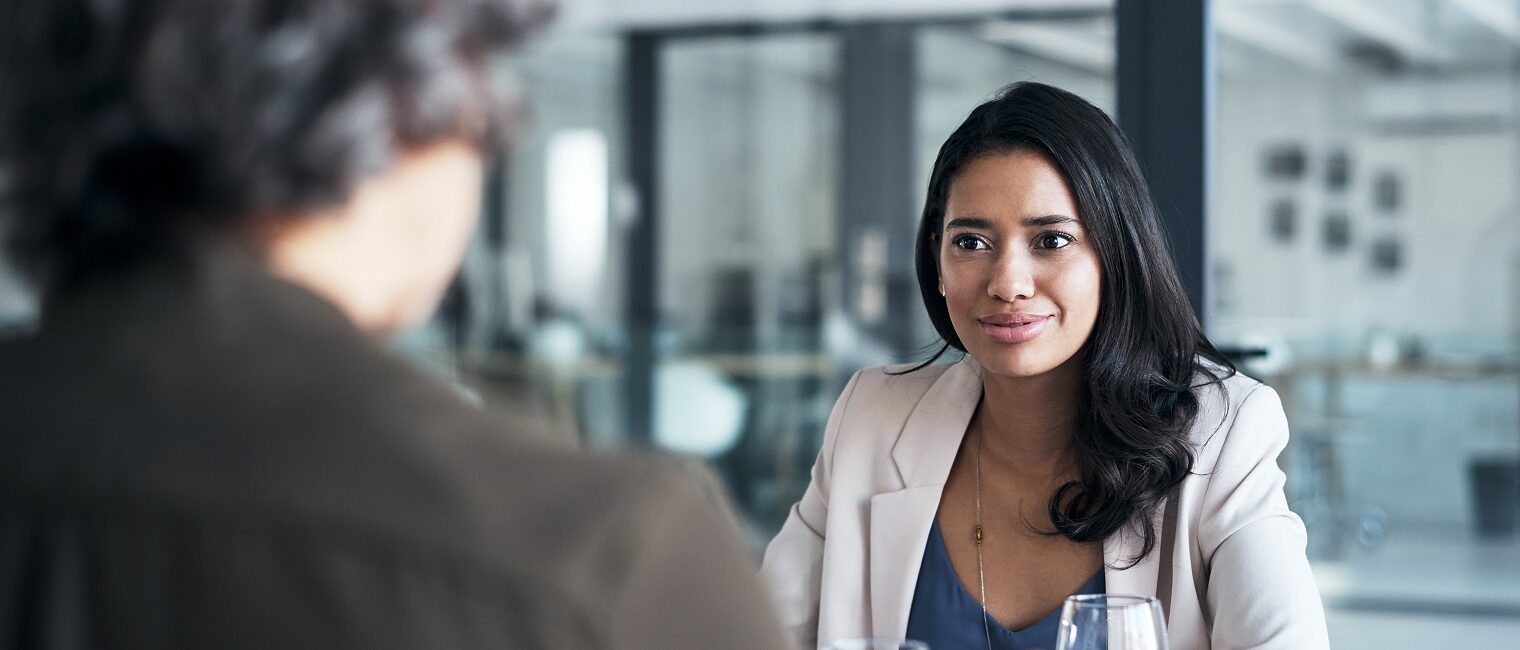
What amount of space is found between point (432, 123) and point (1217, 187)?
444cm

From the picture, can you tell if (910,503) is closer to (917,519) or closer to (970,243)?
(917,519)

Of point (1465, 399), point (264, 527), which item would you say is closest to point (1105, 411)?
point (264, 527)

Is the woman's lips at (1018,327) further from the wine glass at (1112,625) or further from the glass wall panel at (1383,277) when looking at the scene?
the glass wall panel at (1383,277)

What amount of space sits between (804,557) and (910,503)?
0.56 ft

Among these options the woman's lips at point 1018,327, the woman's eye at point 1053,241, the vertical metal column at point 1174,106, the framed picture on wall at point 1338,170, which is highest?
the framed picture on wall at point 1338,170

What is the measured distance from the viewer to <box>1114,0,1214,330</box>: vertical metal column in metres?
1.98

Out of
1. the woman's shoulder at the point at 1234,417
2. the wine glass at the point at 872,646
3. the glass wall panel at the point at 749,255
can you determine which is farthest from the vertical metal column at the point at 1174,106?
the glass wall panel at the point at 749,255

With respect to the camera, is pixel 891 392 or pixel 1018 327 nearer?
pixel 1018 327

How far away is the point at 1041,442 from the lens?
1.92 metres

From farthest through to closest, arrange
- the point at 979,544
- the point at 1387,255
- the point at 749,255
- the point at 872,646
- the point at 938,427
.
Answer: the point at 749,255, the point at 1387,255, the point at 938,427, the point at 979,544, the point at 872,646

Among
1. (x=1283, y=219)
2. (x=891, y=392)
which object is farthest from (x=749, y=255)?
(x=891, y=392)

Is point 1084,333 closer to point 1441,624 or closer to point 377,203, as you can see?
point 377,203

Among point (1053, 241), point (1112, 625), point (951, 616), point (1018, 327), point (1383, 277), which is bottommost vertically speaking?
point (951, 616)

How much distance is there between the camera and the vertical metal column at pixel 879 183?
5328mm
